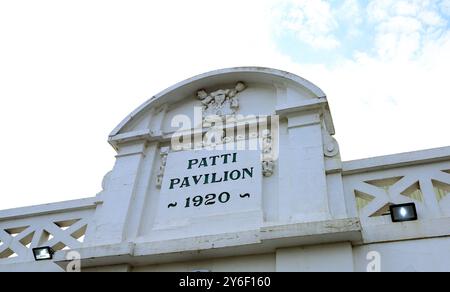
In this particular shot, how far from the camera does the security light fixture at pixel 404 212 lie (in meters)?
5.89

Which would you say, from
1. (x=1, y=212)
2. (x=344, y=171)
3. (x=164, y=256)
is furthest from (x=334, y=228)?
(x=1, y=212)

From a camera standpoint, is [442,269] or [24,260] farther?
[24,260]

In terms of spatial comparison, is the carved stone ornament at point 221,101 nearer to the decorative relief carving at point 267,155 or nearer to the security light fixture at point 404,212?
the decorative relief carving at point 267,155

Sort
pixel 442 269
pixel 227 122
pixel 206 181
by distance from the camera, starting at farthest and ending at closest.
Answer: pixel 227 122
pixel 206 181
pixel 442 269

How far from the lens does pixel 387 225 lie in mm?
5953

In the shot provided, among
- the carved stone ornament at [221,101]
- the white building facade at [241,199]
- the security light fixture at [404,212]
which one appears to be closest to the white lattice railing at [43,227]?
the white building facade at [241,199]

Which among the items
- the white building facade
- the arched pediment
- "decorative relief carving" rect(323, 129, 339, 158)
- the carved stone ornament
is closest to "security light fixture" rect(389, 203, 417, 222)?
the white building facade

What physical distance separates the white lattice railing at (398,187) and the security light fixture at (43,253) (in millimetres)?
4307

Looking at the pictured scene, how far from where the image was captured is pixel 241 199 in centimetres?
689

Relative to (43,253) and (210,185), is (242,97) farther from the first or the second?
(43,253)

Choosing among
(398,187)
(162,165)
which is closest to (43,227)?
(162,165)

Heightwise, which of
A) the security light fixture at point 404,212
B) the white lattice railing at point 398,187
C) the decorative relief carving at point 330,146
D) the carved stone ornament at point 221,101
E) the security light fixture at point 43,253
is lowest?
the security light fixture at point 43,253

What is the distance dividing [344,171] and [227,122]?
2.25 meters
